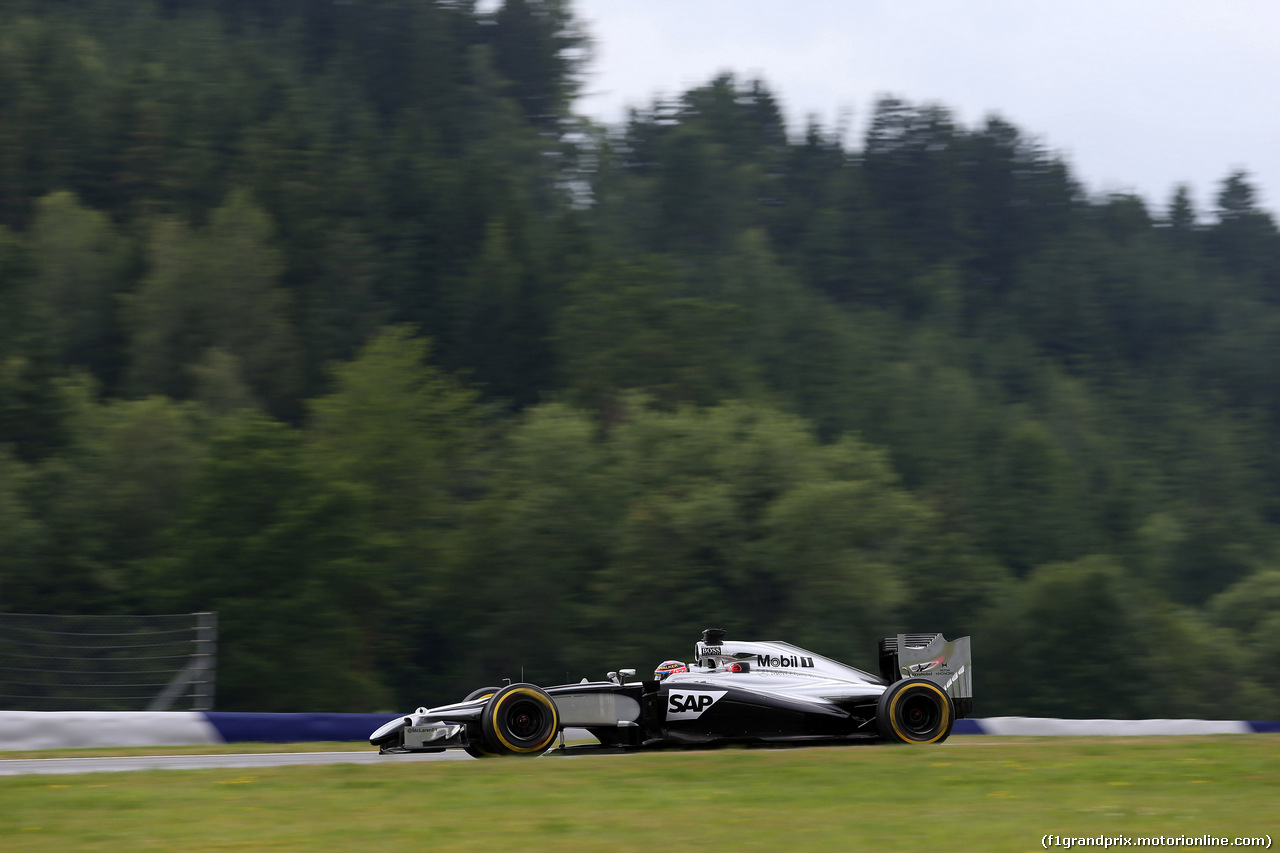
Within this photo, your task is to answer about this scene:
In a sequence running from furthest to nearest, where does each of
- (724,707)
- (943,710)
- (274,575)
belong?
(274,575), (943,710), (724,707)

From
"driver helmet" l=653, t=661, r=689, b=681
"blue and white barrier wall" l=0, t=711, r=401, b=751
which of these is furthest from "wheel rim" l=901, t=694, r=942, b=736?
"blue and white barrier wall" l=0, t=711, r=401, b=751

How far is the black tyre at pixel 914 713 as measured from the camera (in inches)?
454

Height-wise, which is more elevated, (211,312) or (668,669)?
(211,312)

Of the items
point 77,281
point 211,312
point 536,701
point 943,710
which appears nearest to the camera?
point 536,701

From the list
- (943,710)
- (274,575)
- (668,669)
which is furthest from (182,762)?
(274,575)

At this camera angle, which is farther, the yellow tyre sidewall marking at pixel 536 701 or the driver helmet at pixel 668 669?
the driver helmet at pixel 668 669

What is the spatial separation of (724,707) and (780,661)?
3.03 ft

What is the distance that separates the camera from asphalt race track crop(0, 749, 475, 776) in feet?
34.0

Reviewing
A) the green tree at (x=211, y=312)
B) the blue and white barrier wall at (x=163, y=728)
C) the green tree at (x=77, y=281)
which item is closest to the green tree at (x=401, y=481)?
the green tree at (x=211, y=312)

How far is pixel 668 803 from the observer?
788cm

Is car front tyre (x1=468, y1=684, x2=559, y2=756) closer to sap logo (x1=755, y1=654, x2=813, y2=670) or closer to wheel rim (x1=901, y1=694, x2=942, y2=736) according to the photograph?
sap logo (x1=755, y1=654, x2=813, y2=670)

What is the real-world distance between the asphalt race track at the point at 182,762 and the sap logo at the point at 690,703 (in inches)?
70.1

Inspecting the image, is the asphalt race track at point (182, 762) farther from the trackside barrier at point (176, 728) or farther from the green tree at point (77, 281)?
the green tree at point (77, 281)

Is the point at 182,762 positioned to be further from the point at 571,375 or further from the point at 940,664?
the point at 571,375
